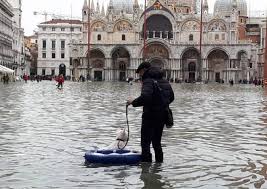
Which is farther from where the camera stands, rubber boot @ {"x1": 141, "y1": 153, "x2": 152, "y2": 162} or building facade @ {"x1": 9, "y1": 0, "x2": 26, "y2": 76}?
building facade @ {"x1": 9, "y1": 0, "x2": 26, "y2": 76}

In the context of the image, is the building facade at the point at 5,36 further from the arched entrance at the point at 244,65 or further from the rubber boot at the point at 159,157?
the rubber boot at the point at 159,157

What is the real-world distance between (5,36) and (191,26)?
102ft

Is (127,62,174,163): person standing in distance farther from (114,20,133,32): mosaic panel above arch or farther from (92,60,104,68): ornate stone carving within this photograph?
(92,60,104,68): ornate stone carving

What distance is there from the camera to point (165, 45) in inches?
4003

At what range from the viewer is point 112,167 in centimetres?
922

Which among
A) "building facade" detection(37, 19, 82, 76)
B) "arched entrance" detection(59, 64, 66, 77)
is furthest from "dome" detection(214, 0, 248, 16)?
"arched entrance" detection(59, 64, 66, 77)

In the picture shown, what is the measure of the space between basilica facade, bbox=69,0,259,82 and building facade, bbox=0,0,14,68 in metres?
11.2

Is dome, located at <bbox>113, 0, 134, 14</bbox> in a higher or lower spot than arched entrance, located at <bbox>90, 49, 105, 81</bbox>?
higher

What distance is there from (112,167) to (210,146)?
308 centimetres

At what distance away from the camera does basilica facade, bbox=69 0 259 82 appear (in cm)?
10031

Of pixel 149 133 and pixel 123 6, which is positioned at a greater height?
pixel 123 6

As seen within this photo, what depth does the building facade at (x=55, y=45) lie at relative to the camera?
4963 inches

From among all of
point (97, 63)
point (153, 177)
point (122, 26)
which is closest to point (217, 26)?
point (122, 26)

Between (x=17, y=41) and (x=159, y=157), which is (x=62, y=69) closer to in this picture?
(x=17, y=41)
